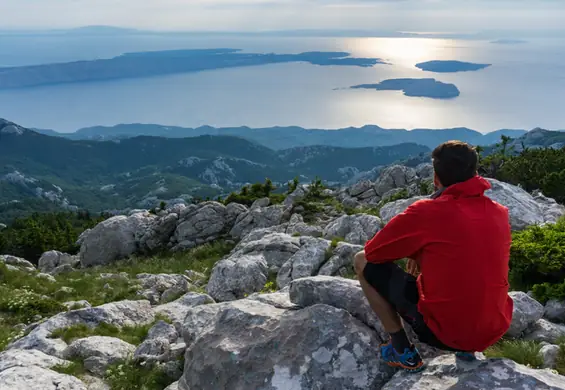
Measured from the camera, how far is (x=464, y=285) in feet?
19.2

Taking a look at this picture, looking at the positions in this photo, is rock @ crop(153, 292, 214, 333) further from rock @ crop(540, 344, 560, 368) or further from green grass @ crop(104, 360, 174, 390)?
rock @ crop(540, 344, 560, 368)

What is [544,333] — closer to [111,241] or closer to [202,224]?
[202,224]

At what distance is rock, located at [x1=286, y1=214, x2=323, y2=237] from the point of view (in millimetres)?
25823

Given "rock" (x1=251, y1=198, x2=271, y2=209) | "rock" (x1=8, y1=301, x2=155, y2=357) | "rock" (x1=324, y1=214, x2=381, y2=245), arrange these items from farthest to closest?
"rock" (x1=251, y1=198, x2=271, y2=209), "rock" (x1=324, y1=214, x2=381, y2=245), "rock" (x1=8, y1=301, x2=155, y2=357)

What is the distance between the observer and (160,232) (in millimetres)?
35312

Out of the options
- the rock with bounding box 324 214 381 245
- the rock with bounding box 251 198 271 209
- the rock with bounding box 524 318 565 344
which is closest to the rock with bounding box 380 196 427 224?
the rock with bounding box 324 214 381 245

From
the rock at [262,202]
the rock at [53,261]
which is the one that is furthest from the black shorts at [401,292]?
the rock at [262,202]

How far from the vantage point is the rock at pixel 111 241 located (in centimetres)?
3322

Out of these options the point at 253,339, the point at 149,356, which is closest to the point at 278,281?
the point at 149,356

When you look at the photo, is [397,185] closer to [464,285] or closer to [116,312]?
[116,312]

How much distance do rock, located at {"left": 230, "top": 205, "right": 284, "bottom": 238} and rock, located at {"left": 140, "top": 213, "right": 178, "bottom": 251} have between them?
538 centimetres

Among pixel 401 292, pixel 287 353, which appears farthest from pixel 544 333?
pixel 287 353

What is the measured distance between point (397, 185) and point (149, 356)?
36.6 m

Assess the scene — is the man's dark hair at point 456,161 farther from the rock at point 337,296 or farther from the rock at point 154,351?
the rock at point 154,351
